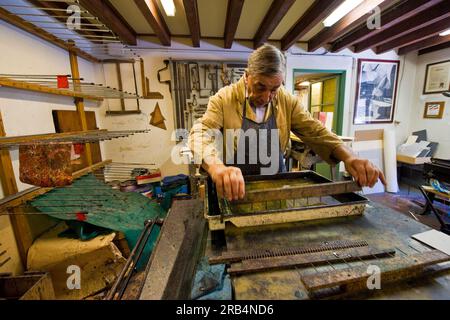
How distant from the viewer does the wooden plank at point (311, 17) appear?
1.91 m

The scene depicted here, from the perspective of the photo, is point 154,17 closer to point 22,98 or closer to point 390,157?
point 22,98

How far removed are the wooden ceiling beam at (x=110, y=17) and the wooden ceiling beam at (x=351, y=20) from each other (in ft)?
8.35

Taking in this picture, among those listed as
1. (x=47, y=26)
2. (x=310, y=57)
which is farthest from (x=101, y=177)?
(x=310, y=57)

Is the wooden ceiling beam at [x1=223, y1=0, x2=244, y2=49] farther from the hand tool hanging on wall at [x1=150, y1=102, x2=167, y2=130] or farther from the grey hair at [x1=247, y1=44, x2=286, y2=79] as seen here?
the hand tool hanging on wall at [x1=150, y1=102, x2=167, y2=130]

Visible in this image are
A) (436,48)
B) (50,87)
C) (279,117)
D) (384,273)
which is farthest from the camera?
(436,48)

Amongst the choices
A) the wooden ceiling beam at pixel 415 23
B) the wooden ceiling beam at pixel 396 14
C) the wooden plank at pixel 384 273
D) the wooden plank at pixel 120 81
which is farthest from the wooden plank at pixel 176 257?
the wooden ceiling beam at pixel 415 23

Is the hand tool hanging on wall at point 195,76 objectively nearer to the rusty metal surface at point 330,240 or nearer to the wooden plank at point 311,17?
the wooden plank at point 311,17

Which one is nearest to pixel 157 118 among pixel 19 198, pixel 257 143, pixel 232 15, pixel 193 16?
pixel 193 16

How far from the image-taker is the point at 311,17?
7.09 feet

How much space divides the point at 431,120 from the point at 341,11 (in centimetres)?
297

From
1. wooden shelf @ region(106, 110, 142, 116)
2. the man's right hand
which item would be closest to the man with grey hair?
the man's right hand

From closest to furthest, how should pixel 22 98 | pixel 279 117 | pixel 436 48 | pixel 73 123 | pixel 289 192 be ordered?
pixel 289 192
pixel 279 117
pixel 22 98
pixel 73 123
pixel 436 48
